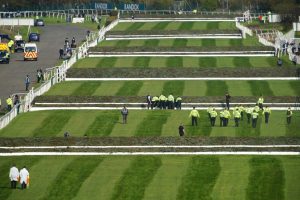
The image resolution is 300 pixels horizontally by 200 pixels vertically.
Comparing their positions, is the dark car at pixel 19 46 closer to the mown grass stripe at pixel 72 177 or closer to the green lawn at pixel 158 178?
the green lawn at pixel 158 178

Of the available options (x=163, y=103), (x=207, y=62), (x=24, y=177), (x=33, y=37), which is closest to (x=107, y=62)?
(x=207, y=62)

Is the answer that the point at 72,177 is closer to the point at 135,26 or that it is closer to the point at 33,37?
the point at 33,37

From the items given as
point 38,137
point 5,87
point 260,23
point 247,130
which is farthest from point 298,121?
point 260,23

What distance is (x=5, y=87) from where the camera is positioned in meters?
120

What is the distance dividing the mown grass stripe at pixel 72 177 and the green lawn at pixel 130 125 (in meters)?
9.36

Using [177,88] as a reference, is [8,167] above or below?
above

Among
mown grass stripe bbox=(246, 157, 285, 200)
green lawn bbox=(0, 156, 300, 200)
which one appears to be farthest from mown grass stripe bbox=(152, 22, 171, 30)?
mown grass stripe bbox=(246, 157, 285, 200)

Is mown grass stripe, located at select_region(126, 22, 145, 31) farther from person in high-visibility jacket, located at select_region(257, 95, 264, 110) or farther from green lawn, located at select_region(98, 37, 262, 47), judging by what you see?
person in high-visibility jacket, located at select_region(257, 95, 264, 110)

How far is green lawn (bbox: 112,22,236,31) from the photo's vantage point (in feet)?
568

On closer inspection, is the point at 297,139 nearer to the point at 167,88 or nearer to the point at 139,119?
the point at 139,119

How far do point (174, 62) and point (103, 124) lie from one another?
40138 mm

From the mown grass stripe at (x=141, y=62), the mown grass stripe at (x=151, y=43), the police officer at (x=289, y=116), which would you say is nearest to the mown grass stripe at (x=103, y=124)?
the police officer at (x=289, y=116)

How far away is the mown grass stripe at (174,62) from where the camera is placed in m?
135

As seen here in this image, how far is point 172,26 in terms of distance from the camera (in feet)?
583
